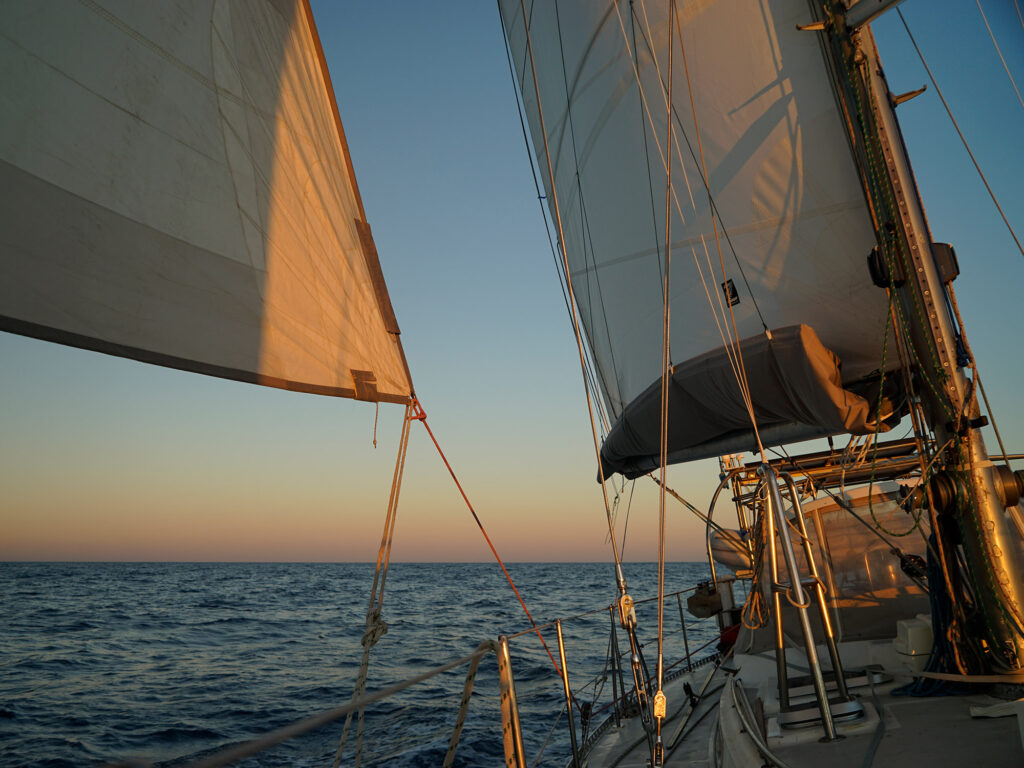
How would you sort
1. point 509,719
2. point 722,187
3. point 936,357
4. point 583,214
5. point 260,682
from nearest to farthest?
point 509,719 < point 936,357 < point 722,187 < point 583,214 < point 260,682

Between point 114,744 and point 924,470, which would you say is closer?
point 924,470

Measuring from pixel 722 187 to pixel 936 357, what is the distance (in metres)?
2.25

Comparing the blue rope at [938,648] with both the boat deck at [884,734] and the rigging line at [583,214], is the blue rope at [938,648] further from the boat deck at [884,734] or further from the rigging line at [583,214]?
the rigging line at [583,214]

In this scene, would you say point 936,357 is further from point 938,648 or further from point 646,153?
point 646,153

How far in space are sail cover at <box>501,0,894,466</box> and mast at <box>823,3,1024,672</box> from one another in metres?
0.50

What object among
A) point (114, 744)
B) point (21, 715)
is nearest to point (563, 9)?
point (114, 744)

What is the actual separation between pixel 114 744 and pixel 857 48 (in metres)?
9.49

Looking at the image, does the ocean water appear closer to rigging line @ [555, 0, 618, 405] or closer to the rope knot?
the rope knot

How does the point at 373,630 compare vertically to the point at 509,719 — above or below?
above

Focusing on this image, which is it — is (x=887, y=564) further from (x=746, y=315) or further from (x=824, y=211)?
(x=824, y=211)

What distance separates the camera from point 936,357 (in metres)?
3.42

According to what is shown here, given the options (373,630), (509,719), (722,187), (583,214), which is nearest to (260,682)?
(373,630)

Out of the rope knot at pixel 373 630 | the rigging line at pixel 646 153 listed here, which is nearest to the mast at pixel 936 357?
the rigging line at pixel 646 153

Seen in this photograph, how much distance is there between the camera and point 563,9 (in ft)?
23.8
